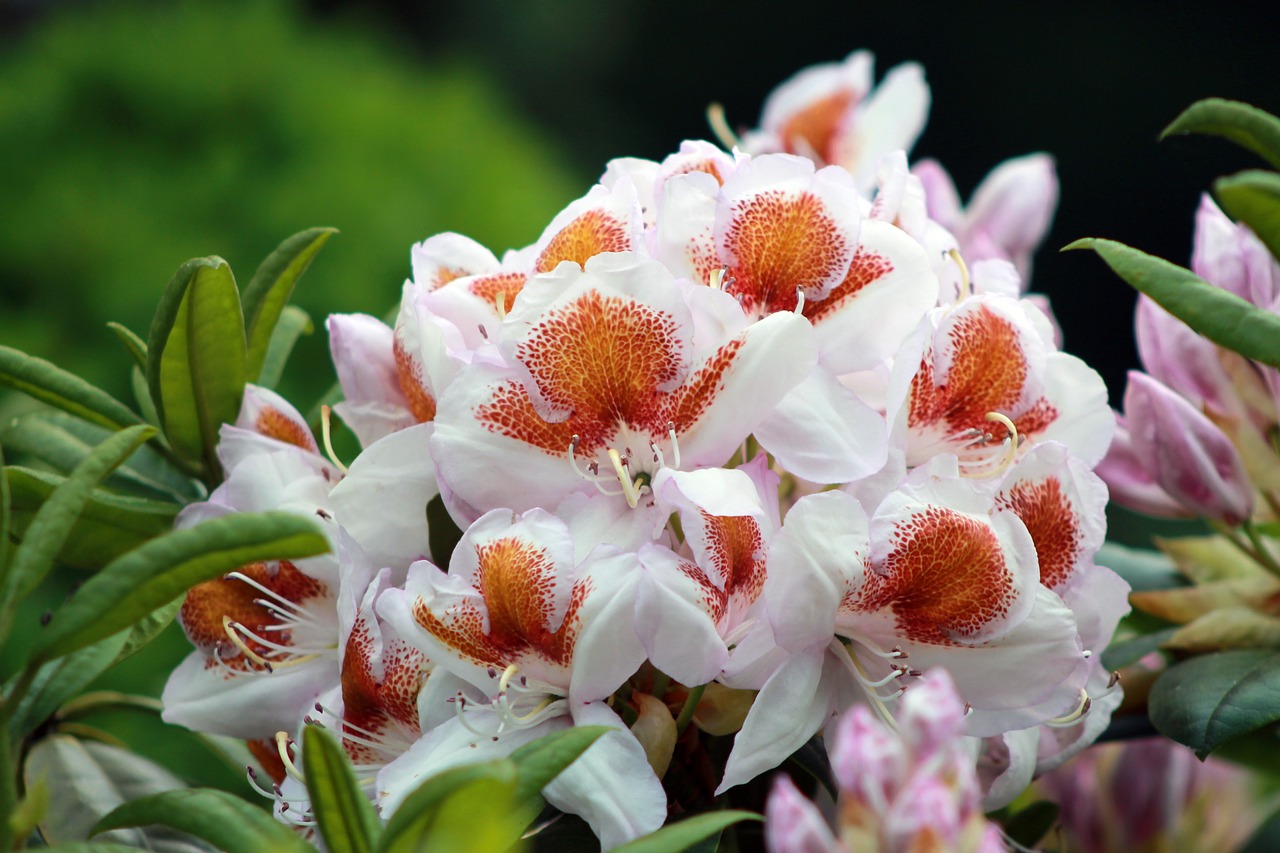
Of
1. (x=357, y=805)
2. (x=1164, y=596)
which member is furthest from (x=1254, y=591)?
(x=357, y=805)

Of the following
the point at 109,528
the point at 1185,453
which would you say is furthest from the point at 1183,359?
the point at 109,528

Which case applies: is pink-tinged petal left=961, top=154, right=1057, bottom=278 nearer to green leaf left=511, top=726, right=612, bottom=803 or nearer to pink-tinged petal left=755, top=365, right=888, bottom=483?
pink-tinged petal left=755, top=365, right=888, bottom=483

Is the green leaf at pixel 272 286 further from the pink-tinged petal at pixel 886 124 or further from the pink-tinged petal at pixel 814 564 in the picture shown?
the pink-tinged petal at pixel 886 124

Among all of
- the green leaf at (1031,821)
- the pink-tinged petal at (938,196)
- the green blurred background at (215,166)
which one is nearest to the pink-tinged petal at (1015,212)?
the pink-tinged petal at (938,196)

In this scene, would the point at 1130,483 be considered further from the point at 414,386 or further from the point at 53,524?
the point at 53,524

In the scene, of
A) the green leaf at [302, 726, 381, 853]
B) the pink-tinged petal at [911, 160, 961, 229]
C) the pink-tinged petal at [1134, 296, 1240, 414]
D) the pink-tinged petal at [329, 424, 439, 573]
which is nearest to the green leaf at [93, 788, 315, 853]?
the green leaf at [302, 726, 381, 853]

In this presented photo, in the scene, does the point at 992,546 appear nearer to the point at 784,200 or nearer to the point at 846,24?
the point at 784,200
